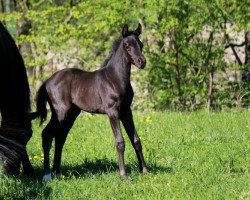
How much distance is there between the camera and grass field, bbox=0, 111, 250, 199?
601 cm

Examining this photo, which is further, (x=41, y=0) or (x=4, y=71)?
(x=41, y=0)

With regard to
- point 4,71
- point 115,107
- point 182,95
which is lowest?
point 182,95

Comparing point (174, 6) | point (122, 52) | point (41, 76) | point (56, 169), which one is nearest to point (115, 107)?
point (122, 52)

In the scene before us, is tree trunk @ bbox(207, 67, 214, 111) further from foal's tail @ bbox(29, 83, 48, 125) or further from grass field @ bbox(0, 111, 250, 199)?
foal's tail @ bbox(29, 83, 48, 125)

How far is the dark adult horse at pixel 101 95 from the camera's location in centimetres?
663

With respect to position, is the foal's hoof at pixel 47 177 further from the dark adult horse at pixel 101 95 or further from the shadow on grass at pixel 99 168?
the shadow on grass at pixel 99 168

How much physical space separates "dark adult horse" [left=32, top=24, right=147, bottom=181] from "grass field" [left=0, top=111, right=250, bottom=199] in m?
0.38

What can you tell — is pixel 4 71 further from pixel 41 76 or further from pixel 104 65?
pixel 41 76

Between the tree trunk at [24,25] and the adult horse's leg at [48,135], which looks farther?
the tree trunk at [24,25]

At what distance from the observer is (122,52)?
6777mm

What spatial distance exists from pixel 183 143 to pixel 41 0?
12.2 m

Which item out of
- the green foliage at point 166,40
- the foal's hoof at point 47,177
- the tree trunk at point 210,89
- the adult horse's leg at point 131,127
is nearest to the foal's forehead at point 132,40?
the adult horse's leg at point 131,127

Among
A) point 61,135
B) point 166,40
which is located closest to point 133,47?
point 61,135

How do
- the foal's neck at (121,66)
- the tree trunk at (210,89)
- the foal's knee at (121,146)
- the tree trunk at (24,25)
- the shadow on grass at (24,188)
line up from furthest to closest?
the tree trunk at (24,25) → the tree trunk at (210,89) → the foal's neck at (121,66) → the foal's knee at (121,146) → the shadow on grass at (24,188)
